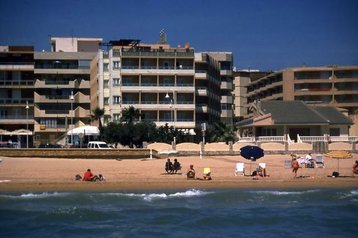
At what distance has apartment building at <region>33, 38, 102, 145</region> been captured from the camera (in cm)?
8719

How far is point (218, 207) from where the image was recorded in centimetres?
3038

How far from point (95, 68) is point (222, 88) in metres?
18.7

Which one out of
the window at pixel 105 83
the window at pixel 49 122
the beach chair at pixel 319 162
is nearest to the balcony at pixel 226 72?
the window at pixel 105 83

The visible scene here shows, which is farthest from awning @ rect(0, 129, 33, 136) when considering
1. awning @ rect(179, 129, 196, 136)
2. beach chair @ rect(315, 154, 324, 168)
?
beach chair @ rect(315, 154, 324, 168)

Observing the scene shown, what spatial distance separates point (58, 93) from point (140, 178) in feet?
172

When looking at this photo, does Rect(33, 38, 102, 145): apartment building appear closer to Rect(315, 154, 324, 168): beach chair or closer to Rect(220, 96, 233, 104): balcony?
Rect(220, 96, 233, 104): balcony

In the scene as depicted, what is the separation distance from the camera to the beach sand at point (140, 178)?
3603cm

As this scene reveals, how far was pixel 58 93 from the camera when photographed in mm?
87938

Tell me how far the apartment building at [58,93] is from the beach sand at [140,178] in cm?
4336

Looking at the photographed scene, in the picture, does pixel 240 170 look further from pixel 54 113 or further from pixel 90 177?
pixel 54 113

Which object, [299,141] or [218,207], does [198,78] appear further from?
[218,207]

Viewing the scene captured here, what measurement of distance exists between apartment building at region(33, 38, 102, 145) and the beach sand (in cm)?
4336

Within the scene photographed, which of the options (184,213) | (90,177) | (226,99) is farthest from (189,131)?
(184,213)

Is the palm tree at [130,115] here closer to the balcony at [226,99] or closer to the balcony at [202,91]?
the balcony at [202,91]
